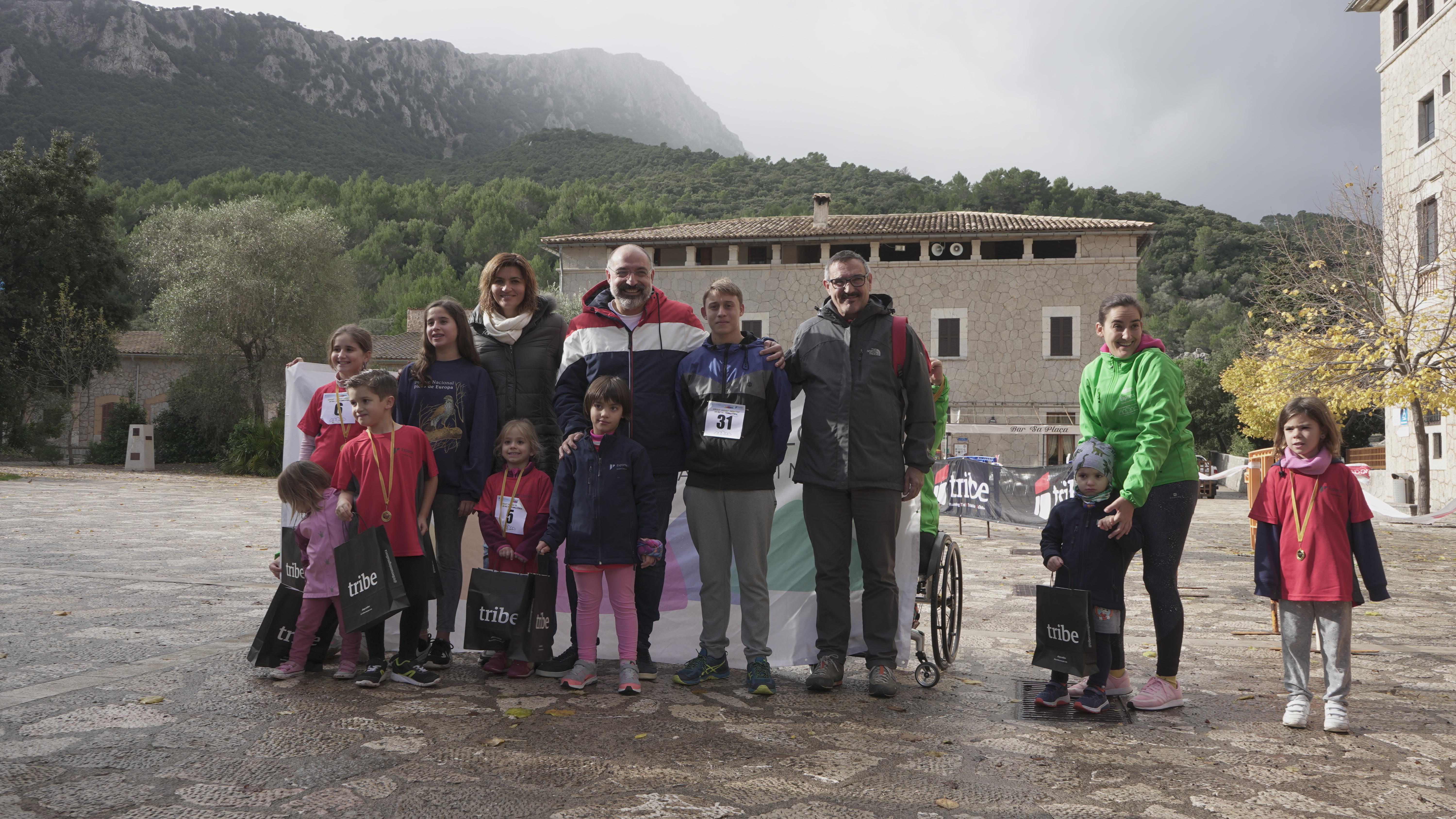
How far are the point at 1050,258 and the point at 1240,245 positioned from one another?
39172mm

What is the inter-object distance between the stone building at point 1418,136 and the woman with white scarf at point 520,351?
19.4 m

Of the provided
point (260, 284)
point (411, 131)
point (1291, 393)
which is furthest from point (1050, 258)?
point (411, 131)

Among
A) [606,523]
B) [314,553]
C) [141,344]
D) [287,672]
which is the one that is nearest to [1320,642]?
[606,523]

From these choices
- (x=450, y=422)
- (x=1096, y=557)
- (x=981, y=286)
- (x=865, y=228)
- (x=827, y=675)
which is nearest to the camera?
(x=1096, y=557)

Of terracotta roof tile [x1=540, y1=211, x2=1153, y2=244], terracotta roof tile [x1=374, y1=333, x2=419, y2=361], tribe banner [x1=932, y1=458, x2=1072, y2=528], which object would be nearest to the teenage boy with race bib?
tribe banner [x1=932, y1=458, x2=1072, y2=528]

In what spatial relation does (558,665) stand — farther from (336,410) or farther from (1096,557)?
(1096,557)

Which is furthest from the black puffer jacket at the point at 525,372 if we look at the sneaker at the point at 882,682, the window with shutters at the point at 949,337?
the window with shutters at the point at 949,337

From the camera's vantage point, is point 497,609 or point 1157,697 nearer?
point 1157,697

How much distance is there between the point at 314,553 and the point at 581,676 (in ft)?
4.35

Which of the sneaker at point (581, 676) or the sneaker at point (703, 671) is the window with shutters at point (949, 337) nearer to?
the sneaker at point (703, 671)

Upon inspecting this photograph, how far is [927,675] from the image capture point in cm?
459

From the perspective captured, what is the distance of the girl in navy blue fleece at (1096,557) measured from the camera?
420cm

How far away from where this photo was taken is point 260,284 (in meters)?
29.5

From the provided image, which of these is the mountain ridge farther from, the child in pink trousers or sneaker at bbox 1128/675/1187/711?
sneaker at bbox 1128/675/1187/711
